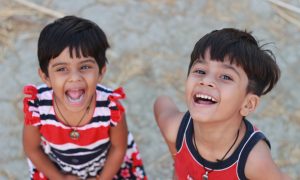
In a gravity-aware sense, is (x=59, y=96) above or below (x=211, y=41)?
below

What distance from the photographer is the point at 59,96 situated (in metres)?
2.13

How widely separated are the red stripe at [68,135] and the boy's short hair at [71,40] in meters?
0.30

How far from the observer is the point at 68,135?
230 cm

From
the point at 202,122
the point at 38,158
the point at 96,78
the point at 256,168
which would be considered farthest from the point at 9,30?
the point at 256,168

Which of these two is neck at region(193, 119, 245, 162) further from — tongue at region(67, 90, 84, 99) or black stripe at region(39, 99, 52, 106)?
black stripe at region(39, 99, 52, 106)

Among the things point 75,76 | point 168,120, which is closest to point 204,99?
point 168,120

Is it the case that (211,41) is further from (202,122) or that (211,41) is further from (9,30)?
(9,30)

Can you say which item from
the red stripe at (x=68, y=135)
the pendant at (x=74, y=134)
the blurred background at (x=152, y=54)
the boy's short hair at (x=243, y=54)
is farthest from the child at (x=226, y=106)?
the blurred background at (x=152, y=54)

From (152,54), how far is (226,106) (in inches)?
66.5

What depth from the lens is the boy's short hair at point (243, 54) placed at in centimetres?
195

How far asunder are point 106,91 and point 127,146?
409mm

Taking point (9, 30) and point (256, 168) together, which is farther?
point (9, 30)

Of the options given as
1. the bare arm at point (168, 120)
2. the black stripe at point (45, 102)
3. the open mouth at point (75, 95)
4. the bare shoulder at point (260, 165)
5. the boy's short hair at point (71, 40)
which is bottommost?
the bare shoulder at point (260, 165)

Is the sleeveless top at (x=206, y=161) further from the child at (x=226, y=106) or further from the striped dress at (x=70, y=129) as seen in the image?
the striped dress at (x=70, y=129)
